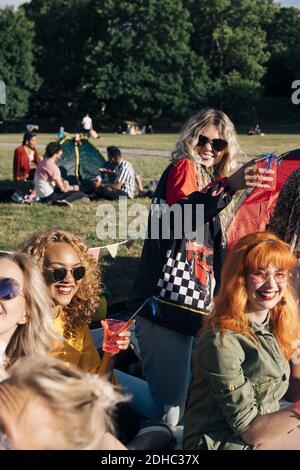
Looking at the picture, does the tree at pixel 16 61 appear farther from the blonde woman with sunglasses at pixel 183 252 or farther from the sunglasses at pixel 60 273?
the sunglasses at pixel 60 273

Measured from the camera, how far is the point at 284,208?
3.99m

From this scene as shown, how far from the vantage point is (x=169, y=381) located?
3686 millimetres

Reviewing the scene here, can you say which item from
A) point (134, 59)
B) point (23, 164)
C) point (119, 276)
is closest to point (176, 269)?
point (119, 276)

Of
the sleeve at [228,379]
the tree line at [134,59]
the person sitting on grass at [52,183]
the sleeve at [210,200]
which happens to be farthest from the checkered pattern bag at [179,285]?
the tree line at [134,59]

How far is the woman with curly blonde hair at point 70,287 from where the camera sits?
345 cm

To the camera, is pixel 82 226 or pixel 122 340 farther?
pixel 82 226

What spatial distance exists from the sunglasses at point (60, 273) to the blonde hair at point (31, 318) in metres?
0.48

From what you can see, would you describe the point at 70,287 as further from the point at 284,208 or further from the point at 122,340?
the point at 284,208

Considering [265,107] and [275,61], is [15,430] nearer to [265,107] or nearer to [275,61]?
[265,107]

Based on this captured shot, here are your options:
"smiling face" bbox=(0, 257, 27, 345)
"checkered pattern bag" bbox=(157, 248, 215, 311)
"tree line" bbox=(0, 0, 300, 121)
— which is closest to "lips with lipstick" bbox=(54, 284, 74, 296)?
"checkered pattern bag" bbox=(157, 248, 215, 311)

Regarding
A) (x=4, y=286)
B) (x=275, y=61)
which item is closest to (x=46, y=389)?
(x=4, y=286)

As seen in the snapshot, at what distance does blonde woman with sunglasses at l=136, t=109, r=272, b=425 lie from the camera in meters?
3.41

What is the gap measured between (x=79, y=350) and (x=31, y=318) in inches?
23.7
